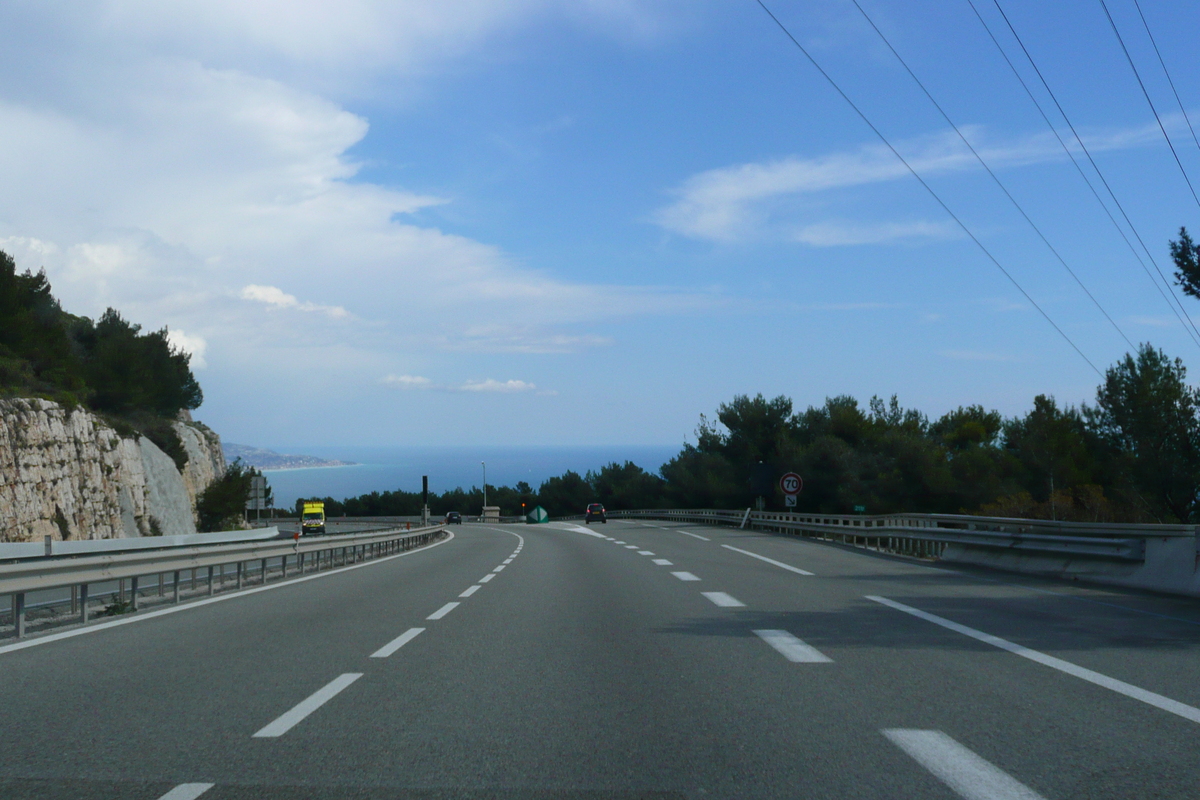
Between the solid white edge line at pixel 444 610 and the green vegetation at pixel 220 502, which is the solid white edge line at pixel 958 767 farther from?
the green vegetation at pixel 220 502

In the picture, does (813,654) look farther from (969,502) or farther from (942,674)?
(969,502)

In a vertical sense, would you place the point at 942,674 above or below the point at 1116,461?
below

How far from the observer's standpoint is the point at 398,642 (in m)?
9.44

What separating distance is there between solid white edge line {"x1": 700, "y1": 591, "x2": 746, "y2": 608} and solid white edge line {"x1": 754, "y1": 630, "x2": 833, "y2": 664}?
2624mm

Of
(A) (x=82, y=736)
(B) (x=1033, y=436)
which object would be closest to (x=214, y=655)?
(A) (x=82, y=736)

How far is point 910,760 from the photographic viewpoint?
16.4ft

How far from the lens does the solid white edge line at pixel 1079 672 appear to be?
246 inches

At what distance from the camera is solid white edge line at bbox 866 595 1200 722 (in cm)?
626

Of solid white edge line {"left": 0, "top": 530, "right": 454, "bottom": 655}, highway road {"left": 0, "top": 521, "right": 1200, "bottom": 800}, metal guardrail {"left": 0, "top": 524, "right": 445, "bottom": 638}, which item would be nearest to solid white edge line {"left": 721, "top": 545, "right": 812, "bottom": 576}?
highway road {"left": 0, "top": 521, "right": 1200, "bottom": 800}

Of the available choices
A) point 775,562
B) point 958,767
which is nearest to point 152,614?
point 958,767

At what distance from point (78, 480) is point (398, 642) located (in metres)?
36.0

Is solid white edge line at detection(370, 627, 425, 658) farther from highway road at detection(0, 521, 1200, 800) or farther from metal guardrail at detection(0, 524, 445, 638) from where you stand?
metal guardrail at detection(0, 524, 445, 638)

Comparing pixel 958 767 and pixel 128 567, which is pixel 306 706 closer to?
pixel 958 767

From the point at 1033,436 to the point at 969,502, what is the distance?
242 inches
